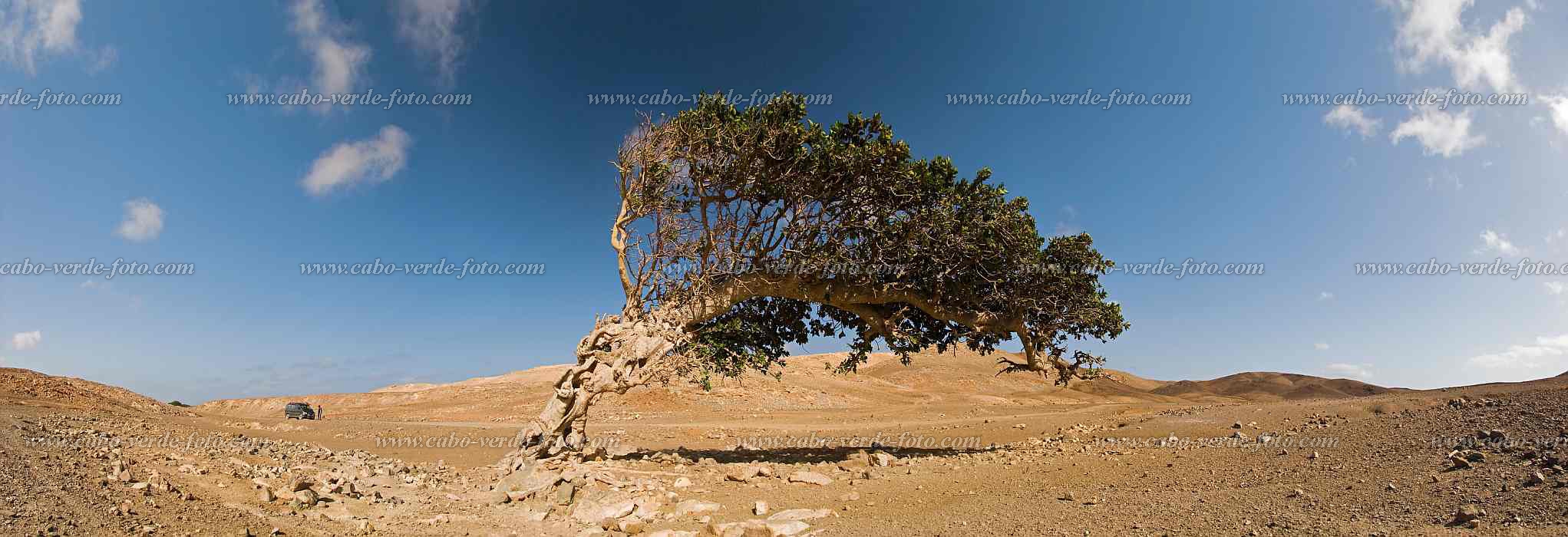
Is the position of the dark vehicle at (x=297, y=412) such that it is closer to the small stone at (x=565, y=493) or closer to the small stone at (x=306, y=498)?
the small stone at (x=306, y=498)

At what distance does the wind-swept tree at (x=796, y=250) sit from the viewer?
44.4ft

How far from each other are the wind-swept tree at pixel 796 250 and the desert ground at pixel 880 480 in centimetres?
251

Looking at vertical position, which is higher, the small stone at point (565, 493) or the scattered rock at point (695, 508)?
the small stone at point (565, 493)

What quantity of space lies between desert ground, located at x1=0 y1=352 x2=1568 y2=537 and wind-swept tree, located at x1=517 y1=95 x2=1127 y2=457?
8.23 feet

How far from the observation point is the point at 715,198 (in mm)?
14070

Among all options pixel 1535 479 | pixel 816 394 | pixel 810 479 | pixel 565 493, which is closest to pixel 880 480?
pixel 810 479

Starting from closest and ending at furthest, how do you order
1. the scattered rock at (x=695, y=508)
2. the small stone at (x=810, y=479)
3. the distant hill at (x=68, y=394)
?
1. the scattered rock at (x=695, y=508)
2. the small stone at (x=810, y=479)
3. the distant hill at (x=68, y=394)

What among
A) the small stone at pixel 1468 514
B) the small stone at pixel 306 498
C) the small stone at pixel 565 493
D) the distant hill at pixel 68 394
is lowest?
the small stone at pixel 565 493

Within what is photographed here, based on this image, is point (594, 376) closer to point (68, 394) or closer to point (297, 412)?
point (68, 394)

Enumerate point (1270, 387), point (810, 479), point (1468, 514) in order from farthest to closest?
1. point (1270, 387)
2. point (810, 479)
3. point (1468, 514)

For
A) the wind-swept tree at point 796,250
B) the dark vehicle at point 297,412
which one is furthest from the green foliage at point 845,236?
the dark vehicle at point 297,412

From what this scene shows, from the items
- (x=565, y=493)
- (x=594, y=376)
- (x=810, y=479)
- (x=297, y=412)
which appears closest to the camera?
(x=565, y=493)

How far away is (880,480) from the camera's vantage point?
38.5ft

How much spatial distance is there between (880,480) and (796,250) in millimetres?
5101
